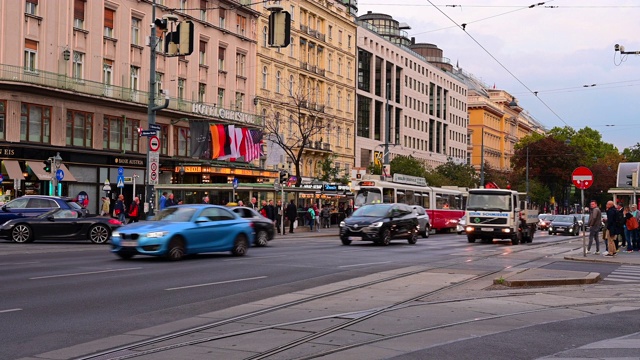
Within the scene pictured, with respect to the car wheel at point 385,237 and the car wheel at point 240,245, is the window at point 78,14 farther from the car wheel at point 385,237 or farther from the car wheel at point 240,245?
the car wheel at point 240,245

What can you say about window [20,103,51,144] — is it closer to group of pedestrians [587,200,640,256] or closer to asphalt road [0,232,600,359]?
asphalt road [0,232,600,359]

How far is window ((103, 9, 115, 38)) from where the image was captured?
49634 millimetres

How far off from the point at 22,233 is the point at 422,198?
Answer: 2841 cm

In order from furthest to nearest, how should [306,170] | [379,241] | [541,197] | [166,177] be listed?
[541,197] → [306,170] → [166,177] → [379,241]

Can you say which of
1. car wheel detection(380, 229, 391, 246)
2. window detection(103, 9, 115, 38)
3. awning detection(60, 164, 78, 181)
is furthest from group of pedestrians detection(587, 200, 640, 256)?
window detection(103, 9, 115, 38)

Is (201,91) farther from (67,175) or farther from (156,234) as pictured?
(156,234)

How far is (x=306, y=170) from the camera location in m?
77.1

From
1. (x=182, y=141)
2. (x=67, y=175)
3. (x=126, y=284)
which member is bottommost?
(x=126, y=284)

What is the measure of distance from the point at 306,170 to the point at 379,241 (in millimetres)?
45999

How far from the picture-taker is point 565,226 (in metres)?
57.2

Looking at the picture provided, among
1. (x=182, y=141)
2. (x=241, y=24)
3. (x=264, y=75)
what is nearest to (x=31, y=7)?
(x=182, y=141)

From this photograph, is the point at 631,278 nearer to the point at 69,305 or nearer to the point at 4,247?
the point at 69,305

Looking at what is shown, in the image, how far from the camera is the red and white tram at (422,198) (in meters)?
46.1

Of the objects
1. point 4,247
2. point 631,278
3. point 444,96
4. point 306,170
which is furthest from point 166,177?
point 444,96
